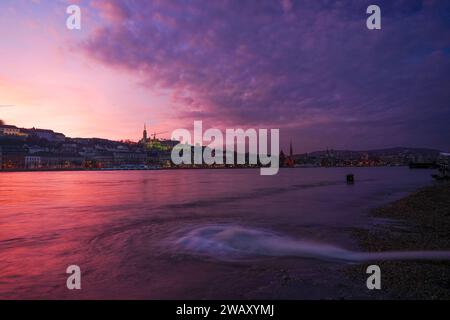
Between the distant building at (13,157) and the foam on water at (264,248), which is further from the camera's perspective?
the distant building at (13,157)

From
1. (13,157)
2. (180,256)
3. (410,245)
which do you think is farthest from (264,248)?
(13,157)

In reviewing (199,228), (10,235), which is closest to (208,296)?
(199,228)

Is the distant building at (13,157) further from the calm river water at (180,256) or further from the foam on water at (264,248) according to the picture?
the foam on water at (264,248)

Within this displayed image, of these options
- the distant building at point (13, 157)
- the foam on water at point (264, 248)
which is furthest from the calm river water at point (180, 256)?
the distant building at point (13, 157)

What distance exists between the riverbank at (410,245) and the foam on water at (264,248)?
27.6 inches

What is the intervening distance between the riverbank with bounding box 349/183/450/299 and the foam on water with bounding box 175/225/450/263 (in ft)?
2.30

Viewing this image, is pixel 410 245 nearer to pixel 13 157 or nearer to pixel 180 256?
pixel 180 256

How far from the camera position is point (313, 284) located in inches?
292

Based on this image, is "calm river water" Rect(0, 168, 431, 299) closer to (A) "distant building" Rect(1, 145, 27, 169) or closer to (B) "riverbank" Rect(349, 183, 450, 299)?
(B) "riverbank" Rect(349, 183, 450, 299)

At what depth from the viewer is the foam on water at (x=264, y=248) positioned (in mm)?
9578

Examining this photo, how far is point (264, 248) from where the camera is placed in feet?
37.3

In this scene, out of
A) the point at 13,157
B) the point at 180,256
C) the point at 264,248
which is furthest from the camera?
the point at 13,157

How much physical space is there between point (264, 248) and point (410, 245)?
4.67 meters

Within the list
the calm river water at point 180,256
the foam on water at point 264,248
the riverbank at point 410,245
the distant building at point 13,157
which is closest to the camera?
the riverbank at point 410,245
